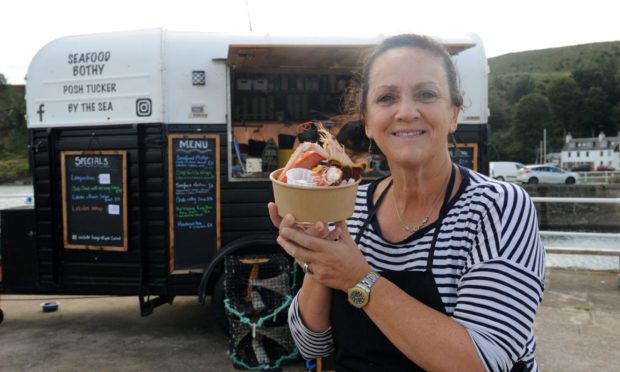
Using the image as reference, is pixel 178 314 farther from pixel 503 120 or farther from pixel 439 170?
pixel 503 120

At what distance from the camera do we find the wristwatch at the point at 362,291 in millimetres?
1227

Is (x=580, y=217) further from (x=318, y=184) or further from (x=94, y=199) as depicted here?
(x=318, y=184)

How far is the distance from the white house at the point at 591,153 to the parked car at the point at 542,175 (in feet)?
173

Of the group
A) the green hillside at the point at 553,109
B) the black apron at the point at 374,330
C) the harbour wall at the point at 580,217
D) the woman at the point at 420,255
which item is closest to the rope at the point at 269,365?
the woman at the point at 420,255

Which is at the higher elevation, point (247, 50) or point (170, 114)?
point (247, 50)

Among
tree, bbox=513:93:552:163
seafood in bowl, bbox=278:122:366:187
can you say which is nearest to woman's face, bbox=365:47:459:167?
seafood in bowl, bbox=278:122:366:187

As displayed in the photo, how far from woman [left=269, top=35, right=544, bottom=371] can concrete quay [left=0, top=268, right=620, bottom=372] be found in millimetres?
3387

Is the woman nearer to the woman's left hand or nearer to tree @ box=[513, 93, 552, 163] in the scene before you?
the woman's left hand

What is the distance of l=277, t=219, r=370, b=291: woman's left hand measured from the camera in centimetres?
126

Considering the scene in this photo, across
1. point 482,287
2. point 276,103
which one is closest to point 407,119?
point 482,287

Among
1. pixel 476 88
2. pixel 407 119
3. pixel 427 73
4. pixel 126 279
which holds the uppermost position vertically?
pixel 476 88

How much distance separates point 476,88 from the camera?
5.11 meters

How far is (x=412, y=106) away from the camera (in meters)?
1.37

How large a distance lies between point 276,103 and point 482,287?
671 cm
